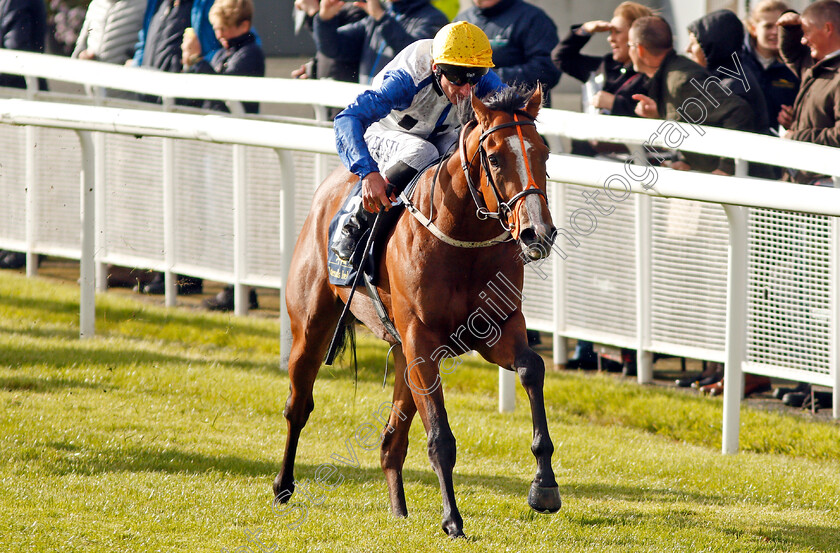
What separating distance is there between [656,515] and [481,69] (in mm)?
1865

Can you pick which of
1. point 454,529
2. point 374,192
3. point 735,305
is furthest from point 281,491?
point 735,305

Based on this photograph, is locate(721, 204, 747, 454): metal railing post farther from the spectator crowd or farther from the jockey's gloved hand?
the jockey's gloved hand

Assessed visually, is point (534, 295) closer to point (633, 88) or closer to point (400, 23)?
point (633, 88)

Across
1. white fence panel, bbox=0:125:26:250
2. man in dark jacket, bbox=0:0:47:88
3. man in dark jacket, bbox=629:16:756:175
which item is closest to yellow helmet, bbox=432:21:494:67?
man in dark jacket, bbox=629:16:756:175

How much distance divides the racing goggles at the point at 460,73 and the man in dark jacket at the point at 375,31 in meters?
3.34

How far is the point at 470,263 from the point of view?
159 inches

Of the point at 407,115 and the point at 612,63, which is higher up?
the point at 612,63

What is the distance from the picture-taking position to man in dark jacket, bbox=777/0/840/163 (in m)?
6.12

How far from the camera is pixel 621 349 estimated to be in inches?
281

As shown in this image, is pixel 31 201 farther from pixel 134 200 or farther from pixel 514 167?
pixel 514 167

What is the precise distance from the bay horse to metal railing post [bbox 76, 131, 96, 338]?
10.4 feet

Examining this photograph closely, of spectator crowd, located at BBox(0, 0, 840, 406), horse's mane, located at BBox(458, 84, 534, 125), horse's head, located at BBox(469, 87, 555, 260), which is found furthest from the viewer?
spectator crowd, located at BBox(0, 0, 840, 406)

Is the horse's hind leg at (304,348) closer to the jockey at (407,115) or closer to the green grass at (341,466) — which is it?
the green grass at (341,466)

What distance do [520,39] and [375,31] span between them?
116cm
